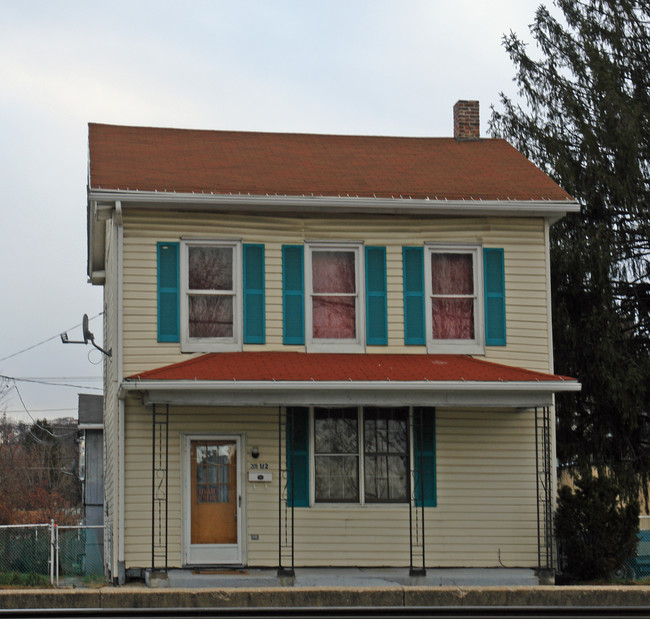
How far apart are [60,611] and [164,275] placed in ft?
23.9

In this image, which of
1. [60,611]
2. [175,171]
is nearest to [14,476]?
[175,171]

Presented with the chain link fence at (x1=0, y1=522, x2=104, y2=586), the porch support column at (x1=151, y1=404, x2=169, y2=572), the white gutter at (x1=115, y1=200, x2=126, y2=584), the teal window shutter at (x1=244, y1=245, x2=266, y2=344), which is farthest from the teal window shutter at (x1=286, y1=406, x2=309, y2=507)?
the chain link fence at (x1=0, y1=522, x2=104, y2=586)

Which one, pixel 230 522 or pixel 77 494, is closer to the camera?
pixel 230 522

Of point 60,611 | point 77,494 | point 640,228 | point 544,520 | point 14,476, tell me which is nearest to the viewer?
point 60,611

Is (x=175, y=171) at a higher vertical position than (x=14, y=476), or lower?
higher

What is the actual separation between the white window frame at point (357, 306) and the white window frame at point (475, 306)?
40.9 inches

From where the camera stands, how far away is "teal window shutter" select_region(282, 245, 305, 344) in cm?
1664

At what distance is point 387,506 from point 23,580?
18.8 ft

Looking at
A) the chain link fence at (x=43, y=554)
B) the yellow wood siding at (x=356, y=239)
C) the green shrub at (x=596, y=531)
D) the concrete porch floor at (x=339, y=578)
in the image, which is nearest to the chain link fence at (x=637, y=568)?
A: the green shrub at (x=596, y=531)

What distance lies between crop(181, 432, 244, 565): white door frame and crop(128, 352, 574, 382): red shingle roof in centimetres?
119

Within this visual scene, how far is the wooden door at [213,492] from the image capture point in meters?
16.0

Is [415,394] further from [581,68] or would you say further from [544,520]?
[581,68]

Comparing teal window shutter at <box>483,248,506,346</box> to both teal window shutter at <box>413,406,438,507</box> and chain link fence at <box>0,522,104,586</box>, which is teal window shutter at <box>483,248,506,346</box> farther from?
chain link fence at <box>0,522,104,586</box>

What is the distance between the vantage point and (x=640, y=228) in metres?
22.3
